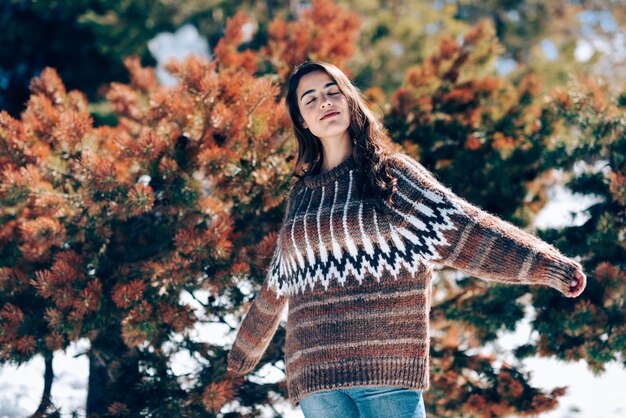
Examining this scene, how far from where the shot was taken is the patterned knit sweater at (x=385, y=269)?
147cm

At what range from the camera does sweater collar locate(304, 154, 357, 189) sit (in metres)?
1.73

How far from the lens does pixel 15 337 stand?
207cm

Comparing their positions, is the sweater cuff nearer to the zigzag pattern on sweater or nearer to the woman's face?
the zigzag pattern on sweater

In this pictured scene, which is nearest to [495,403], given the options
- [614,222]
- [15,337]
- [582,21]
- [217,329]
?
[614,222]

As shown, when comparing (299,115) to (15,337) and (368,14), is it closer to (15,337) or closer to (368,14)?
(15,337)

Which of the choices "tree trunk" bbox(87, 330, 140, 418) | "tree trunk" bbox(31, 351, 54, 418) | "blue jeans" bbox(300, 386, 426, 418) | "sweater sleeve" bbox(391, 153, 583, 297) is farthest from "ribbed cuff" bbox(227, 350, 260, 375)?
"sweater sleeve" bbox(391, 153, 583, 297)

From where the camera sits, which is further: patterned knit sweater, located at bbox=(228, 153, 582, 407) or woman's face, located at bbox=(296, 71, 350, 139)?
woman's face, located at bbox=(296, 71, 350, 139)

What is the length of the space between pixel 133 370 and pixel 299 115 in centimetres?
117

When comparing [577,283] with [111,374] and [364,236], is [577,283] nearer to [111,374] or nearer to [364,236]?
[364,236]

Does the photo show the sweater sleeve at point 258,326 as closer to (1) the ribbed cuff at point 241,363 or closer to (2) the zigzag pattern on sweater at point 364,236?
(1) the ribbed cuff at point 241,363

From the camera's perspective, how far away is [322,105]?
179 cm

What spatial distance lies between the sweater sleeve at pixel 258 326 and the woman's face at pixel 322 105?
0.22m

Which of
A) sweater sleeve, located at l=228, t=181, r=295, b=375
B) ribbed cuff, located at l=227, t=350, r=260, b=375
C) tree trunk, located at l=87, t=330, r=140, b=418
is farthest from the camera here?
tree trunk, located at l=87, t=330, r=140, b=418

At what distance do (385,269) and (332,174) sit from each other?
33 cm
